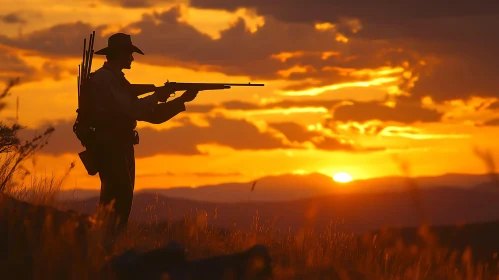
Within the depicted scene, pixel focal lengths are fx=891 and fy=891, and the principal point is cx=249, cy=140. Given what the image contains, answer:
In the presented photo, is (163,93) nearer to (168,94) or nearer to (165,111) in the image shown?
(168,94)

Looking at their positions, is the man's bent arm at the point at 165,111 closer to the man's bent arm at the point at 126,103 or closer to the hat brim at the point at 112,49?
the man's bent arm at the point at 126,103

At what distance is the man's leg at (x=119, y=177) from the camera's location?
Answer: 33.3 ft

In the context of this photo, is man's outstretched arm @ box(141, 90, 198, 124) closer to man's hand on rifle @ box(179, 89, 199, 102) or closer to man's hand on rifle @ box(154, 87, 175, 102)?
man's hand on rifle @ box(179, 89, 199, 102)

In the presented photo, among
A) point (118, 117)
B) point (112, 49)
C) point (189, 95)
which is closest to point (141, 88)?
point (189, 95)

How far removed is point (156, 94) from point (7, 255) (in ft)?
12.1

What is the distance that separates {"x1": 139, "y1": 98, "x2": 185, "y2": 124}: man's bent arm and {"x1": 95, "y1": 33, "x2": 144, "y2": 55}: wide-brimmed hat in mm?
778

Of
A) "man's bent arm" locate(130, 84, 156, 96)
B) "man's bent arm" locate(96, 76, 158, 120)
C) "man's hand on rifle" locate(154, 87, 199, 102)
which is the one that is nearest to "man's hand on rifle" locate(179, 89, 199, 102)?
"man's hand on rifle" locate(154, 87, 199, 102)

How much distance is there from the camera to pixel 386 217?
3484 inches

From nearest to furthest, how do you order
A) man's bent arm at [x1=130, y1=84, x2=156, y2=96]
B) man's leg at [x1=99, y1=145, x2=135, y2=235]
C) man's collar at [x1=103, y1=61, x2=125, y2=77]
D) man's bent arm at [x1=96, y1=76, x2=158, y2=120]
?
man's bent arm at [x1=96, y1=76, x2=158, y2=120], man's leg at [x1=99, y1=145, x2=135, y2=235], man's collar at [x1=103, y1=61, x2=125, y2=77], man's bent arm at [x1=130, y1=84, x2=156, y2=96]

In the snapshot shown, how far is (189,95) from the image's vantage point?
10922mm

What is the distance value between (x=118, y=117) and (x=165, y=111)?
547 millimetres

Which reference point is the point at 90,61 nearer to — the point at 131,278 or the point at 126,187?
the point at 126,187

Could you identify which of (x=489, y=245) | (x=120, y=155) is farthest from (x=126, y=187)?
(x=489, y=245)

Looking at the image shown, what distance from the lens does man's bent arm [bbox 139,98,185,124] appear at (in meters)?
10.2
